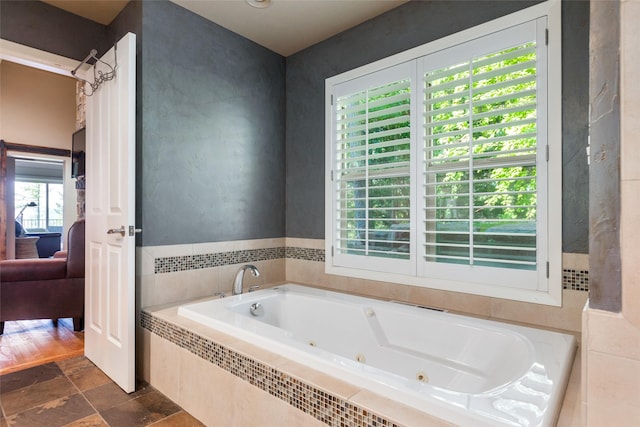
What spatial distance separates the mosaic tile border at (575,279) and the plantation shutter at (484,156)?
146mm

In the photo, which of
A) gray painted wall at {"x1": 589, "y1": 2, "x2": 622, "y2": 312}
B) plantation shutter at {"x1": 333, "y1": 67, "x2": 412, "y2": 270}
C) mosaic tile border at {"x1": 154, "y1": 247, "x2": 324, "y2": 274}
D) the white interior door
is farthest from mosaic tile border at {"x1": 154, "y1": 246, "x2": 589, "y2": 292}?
gray painted wall at {"x1": 589, "y1": 2, "x2": 622, "y2": 312}

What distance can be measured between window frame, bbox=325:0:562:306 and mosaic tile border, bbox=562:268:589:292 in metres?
0.03

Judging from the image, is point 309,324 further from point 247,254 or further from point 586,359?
point 586,359

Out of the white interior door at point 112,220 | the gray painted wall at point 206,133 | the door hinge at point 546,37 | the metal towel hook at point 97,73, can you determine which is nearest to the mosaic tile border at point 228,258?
the gray painted wall at point 206,133

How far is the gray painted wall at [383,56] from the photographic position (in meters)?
1.77

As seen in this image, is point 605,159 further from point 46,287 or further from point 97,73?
point 46,287

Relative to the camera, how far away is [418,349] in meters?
1.98

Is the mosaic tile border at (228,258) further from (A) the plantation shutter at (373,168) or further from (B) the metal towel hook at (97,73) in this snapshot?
(B) the metal towel hook at (97,73)

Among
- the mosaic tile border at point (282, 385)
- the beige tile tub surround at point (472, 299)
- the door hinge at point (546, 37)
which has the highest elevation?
the door hinge at point (546, 37)

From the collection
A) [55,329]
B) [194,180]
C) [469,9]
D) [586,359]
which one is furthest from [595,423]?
[55,329]

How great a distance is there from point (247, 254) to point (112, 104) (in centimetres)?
145

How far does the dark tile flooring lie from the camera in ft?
5.82

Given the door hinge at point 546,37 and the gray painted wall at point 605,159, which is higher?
the door hinge at point 546,37

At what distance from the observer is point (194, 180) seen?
8.30 ft
